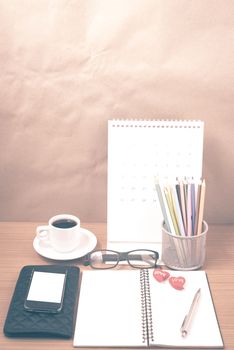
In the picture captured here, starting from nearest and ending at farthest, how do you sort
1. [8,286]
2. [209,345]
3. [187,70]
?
[209,345], [8,286], [187,70]

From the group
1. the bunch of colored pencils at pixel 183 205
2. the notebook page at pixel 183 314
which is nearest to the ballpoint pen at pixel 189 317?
the notebook page at pixel 183 314

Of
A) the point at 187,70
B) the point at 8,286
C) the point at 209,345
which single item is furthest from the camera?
the point at 187,70

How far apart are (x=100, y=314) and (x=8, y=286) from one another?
0.20 m

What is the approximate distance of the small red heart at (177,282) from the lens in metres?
1.09

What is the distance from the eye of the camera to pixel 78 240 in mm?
1214

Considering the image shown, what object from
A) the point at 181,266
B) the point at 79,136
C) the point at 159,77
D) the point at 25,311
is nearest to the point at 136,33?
the point at 159,77

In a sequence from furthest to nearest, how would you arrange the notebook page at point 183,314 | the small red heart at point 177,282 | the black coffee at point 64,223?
1. the black coffee at point 64,223
2. the small red heart at point 177,282
3. the notebook page at point 183,314

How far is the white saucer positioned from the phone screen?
0.07 m

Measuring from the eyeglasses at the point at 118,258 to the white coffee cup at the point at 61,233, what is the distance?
0.05 meters

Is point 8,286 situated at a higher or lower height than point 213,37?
lower

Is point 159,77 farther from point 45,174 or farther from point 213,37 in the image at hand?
point 45,174

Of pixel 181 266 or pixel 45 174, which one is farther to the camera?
pixel 45 174

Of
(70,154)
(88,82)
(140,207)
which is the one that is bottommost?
(140,207)

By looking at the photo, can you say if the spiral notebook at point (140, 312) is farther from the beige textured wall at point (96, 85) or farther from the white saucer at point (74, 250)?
the beige textured wall at point (96, 85)
